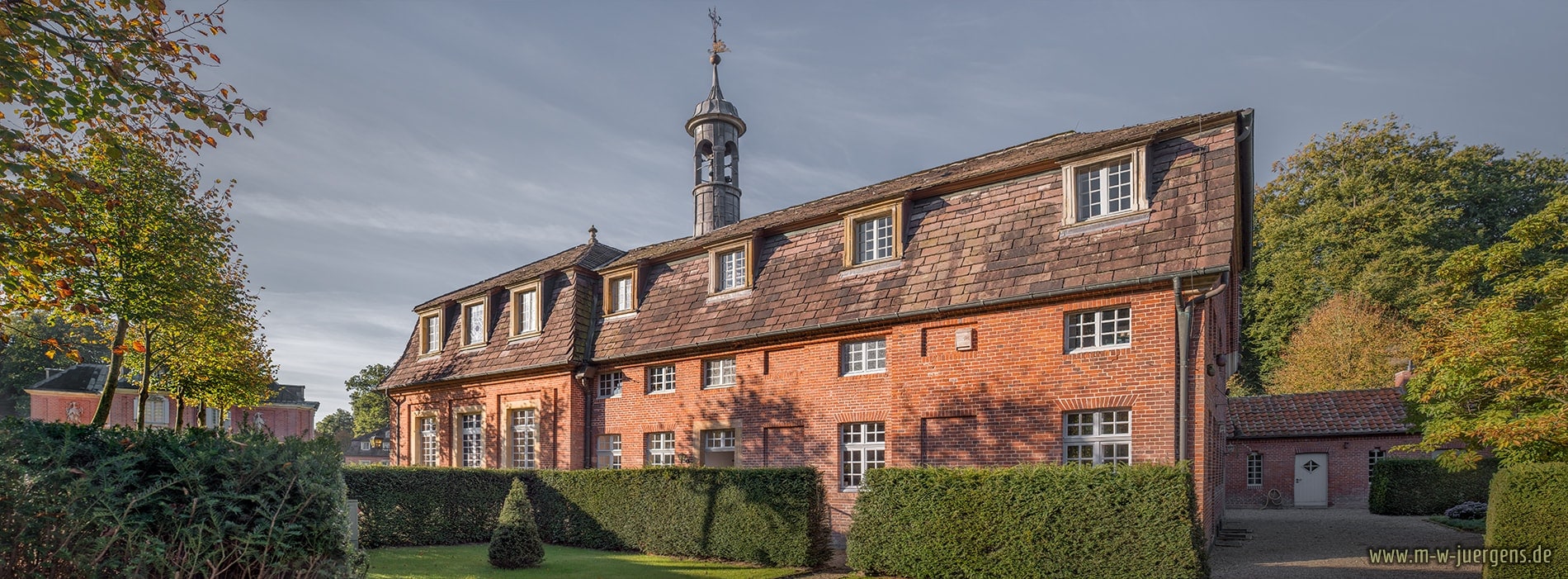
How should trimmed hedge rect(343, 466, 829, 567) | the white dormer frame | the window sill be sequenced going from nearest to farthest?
1. the window sill
2. trimmed hedge rect(343, 466, 829, 567)
3. the white dormer frame

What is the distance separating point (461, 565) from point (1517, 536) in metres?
16.5

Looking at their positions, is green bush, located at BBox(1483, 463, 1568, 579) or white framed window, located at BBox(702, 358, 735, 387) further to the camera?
white framed window, located at BBox(702, 358, 735, 387)

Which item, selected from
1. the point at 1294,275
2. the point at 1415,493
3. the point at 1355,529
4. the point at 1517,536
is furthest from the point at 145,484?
the point at 1294,275

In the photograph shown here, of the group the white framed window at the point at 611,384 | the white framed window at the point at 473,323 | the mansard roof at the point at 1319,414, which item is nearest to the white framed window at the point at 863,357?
the white framed window at the point at 611,384

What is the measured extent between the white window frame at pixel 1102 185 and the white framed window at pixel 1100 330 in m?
1.77

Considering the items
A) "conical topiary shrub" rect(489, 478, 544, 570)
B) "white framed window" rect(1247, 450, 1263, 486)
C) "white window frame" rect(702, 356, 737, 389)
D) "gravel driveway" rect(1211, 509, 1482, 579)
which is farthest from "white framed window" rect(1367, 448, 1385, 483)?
"conical topiary shrub" rect(489, 478, 544, 570)

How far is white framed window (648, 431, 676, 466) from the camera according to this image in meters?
20.5

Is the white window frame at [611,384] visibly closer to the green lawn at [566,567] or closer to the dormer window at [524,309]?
the dormer window at [524,309]

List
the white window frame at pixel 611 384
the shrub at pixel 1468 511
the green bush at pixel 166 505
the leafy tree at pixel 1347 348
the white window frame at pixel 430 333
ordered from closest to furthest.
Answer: the green bush at pixel 166 505, the shrub at pixel 1468 511, the white window frame at pixel 611 384, the white window frame at pixel 430 333, the leafy tree at pixel 1347 348

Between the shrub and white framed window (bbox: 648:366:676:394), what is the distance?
2141 cm

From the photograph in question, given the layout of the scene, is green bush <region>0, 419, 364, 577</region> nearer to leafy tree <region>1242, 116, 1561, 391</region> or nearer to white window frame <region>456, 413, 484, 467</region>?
white window frame <region>456, 413, 484, 467</region>

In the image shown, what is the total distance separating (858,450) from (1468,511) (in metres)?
17.7

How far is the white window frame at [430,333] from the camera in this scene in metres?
27.5

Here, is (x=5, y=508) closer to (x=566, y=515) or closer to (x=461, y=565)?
(x=461, y=565)
